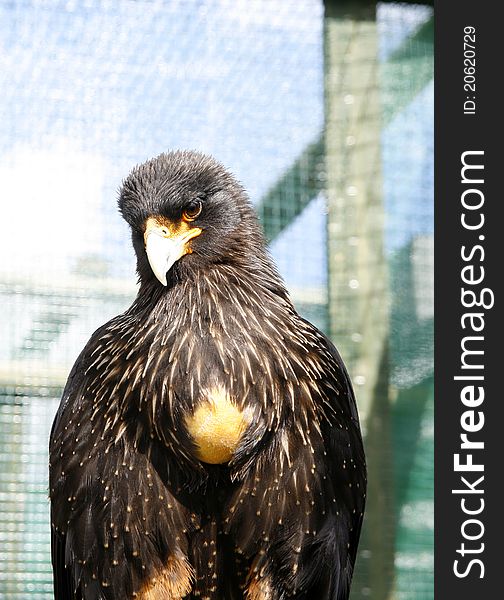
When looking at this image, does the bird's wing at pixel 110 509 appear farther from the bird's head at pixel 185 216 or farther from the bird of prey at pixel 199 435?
the bird's head at pixel 185 216

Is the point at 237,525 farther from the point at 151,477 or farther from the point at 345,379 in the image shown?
the point at 345,379

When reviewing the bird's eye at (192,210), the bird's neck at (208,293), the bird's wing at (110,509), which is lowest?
the bird's wing at (110,509)

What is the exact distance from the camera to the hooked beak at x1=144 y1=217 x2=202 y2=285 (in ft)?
8.32

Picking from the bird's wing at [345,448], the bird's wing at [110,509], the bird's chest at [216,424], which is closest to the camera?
the bird's chest at [216,424]

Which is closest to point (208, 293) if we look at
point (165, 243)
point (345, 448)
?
point (165, 243)

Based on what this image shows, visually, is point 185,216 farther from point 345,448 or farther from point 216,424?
point 345,448

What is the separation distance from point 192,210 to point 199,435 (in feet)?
1.84

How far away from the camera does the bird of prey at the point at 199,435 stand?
2533mm

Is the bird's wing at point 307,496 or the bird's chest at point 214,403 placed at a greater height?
the bird's chest at point 214,403

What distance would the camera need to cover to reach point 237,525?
8.52 feet

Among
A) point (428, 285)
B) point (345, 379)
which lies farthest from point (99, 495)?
point (428, 285)

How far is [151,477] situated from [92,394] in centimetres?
28

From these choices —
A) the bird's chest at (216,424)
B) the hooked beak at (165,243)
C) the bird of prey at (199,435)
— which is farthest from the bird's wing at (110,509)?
the hooked beak at (165,243)

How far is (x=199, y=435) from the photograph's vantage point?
2477mm
